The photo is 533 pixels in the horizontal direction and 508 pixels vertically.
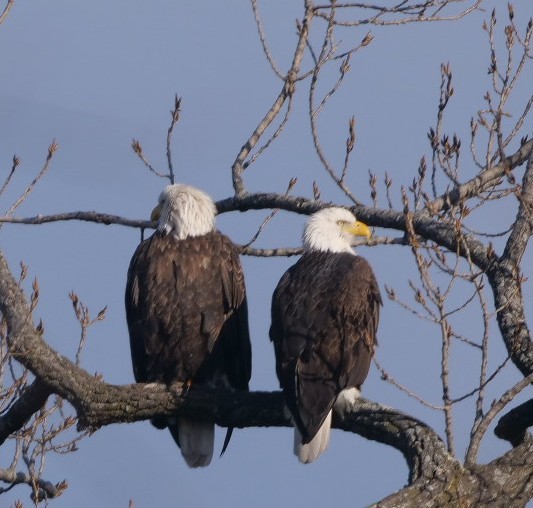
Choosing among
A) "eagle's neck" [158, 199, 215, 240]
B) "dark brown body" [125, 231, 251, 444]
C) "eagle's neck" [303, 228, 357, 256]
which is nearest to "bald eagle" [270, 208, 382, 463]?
"eagle's neck" [303, 228, 357, 256]

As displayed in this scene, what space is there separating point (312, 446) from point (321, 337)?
17.1 inches

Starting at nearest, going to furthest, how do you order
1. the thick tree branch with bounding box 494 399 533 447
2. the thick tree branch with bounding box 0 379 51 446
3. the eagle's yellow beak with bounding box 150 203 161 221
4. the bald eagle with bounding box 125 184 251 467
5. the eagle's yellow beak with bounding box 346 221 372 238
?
the thick tree branch with bounding box 494 399 533 447
the thick tree branch with bounding box 0 379 51 446
the bald eagle with bounding box 125 184 251 467
the eagle's yellow beak with bounding box 346 221 372 238
the eagle's yellow beak with bounding box 150 203 161 221

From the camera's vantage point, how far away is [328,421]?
Answer: 15.6 ft

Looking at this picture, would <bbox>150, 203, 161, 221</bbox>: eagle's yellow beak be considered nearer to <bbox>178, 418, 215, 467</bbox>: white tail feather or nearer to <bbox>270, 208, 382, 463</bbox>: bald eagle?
<bbox>270, 208, 382, 463</bbox>: bald eagle

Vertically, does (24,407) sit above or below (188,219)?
below

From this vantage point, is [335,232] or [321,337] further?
[335,232]

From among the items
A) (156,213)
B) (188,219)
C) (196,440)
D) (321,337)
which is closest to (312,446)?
(321,337)

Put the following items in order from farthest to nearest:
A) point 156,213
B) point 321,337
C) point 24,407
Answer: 1. point 156,213
2. point 321,337
3. point 24,407

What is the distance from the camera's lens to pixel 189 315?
17.4ft

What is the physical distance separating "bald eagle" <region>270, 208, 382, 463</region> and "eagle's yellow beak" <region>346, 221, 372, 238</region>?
223 mm

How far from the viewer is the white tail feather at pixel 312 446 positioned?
15.7 ft

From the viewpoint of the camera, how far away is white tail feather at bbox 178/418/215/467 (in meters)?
5.43

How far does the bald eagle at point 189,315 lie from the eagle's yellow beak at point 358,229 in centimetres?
53

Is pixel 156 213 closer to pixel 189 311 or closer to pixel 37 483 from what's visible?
pixel 189 311
